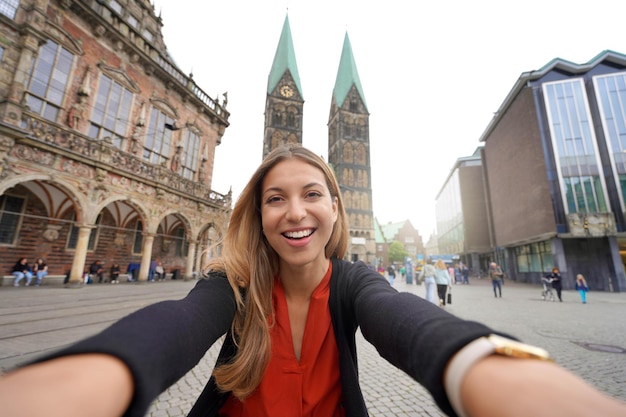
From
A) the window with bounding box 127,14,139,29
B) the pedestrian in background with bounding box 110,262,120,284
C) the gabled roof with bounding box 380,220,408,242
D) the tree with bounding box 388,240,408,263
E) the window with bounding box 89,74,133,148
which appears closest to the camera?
the window with bounding box 89,74,133,148

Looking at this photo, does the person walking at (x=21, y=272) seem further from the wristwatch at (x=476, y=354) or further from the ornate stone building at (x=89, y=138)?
the wristwatch at (x=476, y=354)

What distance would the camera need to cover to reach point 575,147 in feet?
62.3

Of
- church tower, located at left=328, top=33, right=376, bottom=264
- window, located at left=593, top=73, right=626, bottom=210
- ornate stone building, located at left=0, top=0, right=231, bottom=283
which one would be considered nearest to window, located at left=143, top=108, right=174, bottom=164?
ornate stone building, located at left=0, top=0, right=231, bottom=283

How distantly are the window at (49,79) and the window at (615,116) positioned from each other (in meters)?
31.7

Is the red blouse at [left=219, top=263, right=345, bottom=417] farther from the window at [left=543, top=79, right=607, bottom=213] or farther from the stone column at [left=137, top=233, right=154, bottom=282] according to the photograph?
the window at [left=543, top=79, right=607, bottom=213]

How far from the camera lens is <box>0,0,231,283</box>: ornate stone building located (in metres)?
9.17

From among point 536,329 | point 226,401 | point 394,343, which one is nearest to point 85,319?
point 226,401

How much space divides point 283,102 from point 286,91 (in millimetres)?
2303

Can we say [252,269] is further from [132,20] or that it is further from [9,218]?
[132,20]

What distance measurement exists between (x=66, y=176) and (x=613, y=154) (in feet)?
102

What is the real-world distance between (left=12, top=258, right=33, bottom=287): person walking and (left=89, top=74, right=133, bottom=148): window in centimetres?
571

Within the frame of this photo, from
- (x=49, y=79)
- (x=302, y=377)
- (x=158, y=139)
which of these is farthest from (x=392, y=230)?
(x=302, y=377)

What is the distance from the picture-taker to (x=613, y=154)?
18359mm

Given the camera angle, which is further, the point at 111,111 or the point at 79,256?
the point at 111,111
